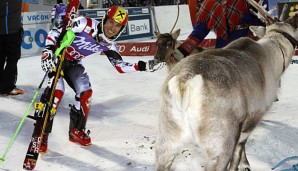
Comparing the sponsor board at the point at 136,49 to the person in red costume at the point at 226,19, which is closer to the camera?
the person in red costume at the point at 226,19

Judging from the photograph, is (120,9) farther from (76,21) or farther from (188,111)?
(188,111)

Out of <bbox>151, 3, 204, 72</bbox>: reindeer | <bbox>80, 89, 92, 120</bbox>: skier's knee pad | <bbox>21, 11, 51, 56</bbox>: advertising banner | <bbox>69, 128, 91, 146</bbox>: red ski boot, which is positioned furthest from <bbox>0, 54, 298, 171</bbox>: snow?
<bbox>21, 11, 51, 56</bbox>: advertising banner

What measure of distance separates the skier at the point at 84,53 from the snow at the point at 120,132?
0.93 feet

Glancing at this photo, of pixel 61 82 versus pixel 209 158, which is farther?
pixel 61 82

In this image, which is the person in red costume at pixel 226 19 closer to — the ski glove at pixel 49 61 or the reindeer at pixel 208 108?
the ski glove at pixel 49 61

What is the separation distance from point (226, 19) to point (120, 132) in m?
1.96

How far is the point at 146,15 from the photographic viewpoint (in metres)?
15.5

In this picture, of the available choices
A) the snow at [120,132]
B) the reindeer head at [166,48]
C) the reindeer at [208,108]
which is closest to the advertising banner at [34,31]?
the snow at [120,132]

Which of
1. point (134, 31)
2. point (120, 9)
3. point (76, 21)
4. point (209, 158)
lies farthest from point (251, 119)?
point (134, 31)

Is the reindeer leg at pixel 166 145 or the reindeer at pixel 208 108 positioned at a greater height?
the reindeer at pixel 208 108

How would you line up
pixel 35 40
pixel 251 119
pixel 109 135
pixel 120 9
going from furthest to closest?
pixel 35 40 → pixel 109 135 → pixel 120 9 → pixel 251 119

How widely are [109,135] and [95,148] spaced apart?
0.53m

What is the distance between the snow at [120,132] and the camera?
162 inches

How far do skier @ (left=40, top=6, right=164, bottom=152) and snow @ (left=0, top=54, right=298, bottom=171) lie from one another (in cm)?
28
